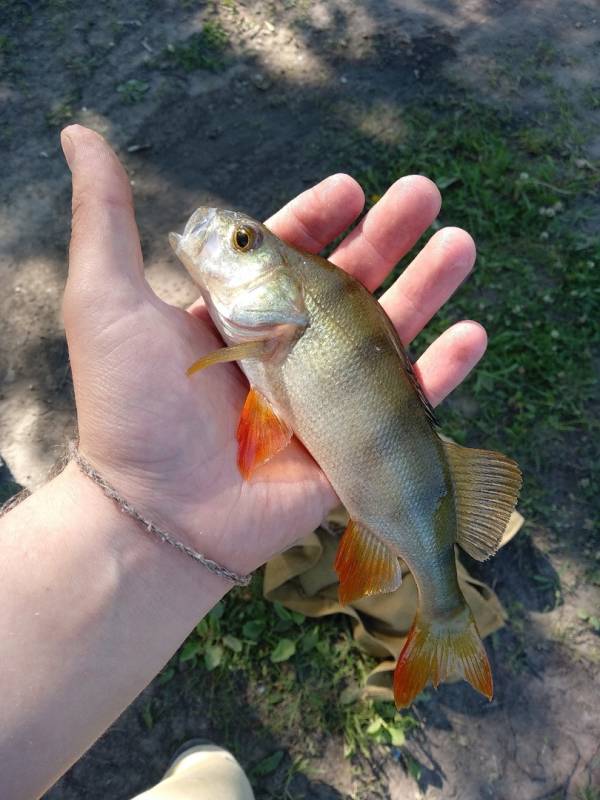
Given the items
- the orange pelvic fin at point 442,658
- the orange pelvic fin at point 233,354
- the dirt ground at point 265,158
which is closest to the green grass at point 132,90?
the dirt ground at point 265,158

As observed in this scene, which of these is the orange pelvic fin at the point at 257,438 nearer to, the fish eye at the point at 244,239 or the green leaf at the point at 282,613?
the fish eye at the point at 244,239

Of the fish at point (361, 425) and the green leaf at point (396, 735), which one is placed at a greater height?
the fish at point (361, 425)

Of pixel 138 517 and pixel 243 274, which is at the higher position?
pixel 243 274

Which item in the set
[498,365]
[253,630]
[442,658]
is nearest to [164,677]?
[253,630]

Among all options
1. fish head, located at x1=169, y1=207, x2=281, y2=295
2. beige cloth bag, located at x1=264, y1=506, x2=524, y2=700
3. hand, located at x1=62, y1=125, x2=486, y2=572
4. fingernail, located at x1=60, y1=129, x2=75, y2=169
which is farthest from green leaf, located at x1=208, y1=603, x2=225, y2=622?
fingernail, located at x1=60, y1=129, x2=75, y2=169

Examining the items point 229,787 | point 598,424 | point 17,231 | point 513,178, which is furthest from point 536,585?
point 17,231

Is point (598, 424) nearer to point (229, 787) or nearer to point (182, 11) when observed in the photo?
point (229, 787)

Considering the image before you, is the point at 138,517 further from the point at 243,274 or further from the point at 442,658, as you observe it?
the point at 442,658
